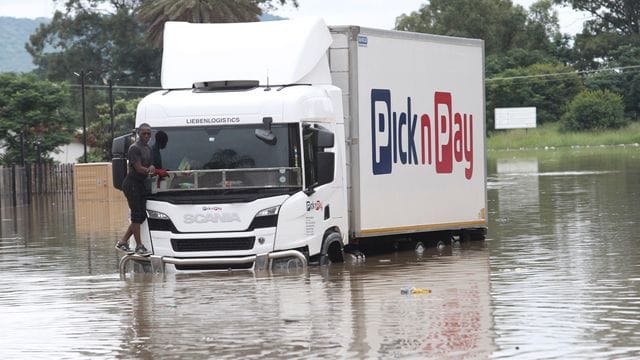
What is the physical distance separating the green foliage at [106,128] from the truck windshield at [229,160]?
5663cm

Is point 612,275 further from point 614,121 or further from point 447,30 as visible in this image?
point 447,30

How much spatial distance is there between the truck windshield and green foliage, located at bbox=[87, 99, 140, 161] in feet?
186

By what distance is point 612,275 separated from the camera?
17359 mm

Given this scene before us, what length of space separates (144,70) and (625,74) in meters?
39.5

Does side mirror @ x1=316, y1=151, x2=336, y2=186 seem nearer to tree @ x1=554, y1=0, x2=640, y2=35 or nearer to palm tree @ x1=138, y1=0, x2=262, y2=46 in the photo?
palm tree @ x1=138, y1=0, x2=262, y2=46

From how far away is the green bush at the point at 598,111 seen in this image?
363 feet

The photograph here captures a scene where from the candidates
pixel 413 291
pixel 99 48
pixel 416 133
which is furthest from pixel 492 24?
pixel 413 291

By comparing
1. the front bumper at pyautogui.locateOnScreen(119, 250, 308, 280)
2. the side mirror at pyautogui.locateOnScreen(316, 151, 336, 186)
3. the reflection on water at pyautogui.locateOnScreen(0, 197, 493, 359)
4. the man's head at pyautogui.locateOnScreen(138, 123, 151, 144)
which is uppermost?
the man's head at pyautogui.locateOnScreen(138, 123, 151, 144)

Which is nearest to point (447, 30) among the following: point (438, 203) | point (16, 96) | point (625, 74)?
point (625, 74)

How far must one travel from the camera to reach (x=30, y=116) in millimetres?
66938

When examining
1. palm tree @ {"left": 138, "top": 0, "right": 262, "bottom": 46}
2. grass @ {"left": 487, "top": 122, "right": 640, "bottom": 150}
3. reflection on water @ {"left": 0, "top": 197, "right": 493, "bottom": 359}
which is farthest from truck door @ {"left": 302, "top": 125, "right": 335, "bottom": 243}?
grass @ {"left": 487, "top": 122, "right": 640, "bottom": 150}

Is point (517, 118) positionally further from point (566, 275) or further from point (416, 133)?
point (566, 275)

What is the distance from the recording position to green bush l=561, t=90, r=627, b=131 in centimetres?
11075

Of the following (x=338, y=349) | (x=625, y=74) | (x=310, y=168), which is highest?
(x=625, y=74)
